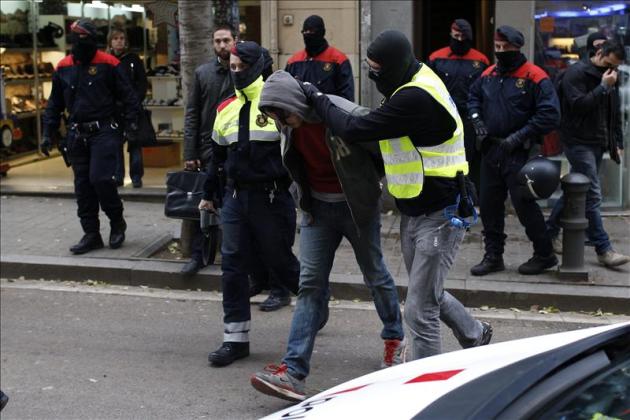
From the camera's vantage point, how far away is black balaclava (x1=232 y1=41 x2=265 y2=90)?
5.93 m

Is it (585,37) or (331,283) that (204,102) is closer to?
(331,283)

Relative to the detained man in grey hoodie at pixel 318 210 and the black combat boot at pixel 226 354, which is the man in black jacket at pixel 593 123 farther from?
the black combat boot at pixel 226 354

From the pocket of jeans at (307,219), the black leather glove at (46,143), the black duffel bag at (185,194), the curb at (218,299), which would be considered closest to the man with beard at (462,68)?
the curb at (218,299)

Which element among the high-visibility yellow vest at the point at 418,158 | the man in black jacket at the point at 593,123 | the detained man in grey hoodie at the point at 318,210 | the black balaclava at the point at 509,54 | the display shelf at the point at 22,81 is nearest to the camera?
the high-visibility yellow vest at the point at 418,158

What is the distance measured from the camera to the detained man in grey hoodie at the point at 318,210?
5.13 meters

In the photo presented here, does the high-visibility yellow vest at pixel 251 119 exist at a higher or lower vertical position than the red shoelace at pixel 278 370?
higher

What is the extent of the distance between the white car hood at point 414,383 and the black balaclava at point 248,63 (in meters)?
2.85

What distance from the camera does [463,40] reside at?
9078 millimetres

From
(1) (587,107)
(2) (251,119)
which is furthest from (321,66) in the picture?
(2) (251,119)

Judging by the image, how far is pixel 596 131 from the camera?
807cm

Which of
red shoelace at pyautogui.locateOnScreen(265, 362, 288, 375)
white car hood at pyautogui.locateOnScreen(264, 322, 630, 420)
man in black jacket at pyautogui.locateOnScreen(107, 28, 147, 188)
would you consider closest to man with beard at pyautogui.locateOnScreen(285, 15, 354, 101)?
man in black jacket at pyautogui.locateOnScreen(107, 28, 147, 188)

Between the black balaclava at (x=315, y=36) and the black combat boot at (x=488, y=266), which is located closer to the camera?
the black combat boot at (x=488, y=266)

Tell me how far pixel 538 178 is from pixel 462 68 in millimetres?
2251

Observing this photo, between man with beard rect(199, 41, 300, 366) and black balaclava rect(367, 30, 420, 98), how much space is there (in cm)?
124
